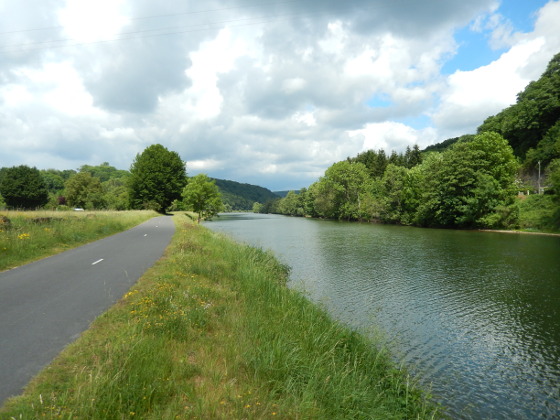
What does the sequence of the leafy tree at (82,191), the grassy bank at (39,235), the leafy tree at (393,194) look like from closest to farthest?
the grassy bank at (39,235)
the leafy tree at (393,194)
the leafy tree at (82,191)

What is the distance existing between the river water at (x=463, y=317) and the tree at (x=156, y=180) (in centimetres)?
4873

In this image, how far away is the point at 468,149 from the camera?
179 feet

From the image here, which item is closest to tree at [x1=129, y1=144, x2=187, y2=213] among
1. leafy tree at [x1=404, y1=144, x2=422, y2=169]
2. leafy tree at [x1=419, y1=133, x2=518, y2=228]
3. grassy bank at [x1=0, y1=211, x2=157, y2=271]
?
grassy bank at [x1=0, y1=211, x2=157, y2=271]

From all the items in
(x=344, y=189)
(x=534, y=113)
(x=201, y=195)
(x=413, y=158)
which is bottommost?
(x=201, y=195)

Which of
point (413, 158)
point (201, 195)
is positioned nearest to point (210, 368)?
point (201, 195)

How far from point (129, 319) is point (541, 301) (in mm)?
16731

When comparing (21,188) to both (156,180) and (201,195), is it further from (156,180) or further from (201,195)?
(201,195)

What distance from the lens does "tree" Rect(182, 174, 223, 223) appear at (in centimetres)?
6606

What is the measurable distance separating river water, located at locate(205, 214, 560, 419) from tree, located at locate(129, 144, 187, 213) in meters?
48.7

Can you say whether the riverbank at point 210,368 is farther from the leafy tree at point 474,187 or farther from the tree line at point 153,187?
the tree line at point 153,187

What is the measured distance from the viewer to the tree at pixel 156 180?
65938mm

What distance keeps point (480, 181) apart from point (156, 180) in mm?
59060

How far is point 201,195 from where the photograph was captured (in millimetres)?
67188

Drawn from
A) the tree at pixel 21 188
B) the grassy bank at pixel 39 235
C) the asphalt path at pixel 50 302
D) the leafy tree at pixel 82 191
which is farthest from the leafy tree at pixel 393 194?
the tree at pixel 21 188
